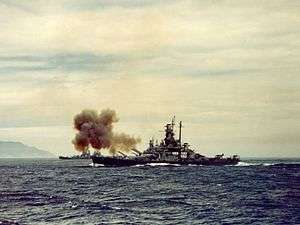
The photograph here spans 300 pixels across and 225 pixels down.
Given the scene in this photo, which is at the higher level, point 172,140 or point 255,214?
point 172,140

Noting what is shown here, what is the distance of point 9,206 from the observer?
6675 centimetres

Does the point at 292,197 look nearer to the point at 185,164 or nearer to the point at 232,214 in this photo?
the point at 232,214

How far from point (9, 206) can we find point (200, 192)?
29.6 metres

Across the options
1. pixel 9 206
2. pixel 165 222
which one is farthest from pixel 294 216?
pixel 9 206

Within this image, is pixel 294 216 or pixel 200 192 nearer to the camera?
pixel 294 216

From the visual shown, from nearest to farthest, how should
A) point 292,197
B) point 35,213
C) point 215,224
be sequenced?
point 215,224
point 35,213
point 292,197

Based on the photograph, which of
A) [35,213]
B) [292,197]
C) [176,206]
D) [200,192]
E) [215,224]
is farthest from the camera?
[200,192]

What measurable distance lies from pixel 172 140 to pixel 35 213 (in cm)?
13085

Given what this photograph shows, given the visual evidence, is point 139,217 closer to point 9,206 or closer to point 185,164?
point 9,206

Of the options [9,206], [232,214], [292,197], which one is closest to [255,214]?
[232,214]

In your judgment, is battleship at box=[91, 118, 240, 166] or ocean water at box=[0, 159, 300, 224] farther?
battleship at box=[91, 118, 240, 166]

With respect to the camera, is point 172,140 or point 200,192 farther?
point 172,140

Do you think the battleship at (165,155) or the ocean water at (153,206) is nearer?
the ocean water at (153,206)

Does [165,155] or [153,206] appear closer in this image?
[153,206]
